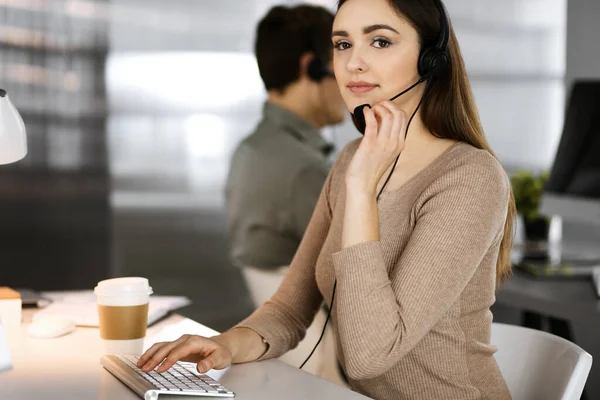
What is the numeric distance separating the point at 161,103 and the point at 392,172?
2335mm

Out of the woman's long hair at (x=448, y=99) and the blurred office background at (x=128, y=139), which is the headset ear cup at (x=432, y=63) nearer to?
the woman's long hair at (x=448, y=99)

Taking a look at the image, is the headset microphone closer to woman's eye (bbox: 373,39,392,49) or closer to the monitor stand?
woman's eye (bbox: 373,39,392,49)

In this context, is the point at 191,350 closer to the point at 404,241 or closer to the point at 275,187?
the point at 404,241

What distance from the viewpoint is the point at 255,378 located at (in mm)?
1344

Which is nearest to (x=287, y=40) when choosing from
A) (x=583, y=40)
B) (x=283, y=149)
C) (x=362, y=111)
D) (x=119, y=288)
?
(x=283, y=149)

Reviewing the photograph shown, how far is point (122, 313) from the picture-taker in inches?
58.1

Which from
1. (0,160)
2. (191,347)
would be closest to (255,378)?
(191,347)

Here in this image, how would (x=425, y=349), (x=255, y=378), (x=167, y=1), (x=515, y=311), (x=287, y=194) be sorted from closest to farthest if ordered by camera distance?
(x=255, y=378) → (x=425, y=349) → (x=287, y=194) → (x=515, y=311) → (x=167, y=1)

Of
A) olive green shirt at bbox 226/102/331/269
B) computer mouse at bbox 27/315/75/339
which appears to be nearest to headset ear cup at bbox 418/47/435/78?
computer mouse at bbox 27/315/75/339

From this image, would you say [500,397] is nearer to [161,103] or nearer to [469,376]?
[469,376]

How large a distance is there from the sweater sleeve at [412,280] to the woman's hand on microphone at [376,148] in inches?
4.3

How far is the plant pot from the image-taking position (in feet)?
10.7

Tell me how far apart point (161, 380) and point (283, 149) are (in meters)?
1.49

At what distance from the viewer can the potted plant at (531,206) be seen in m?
3.27
